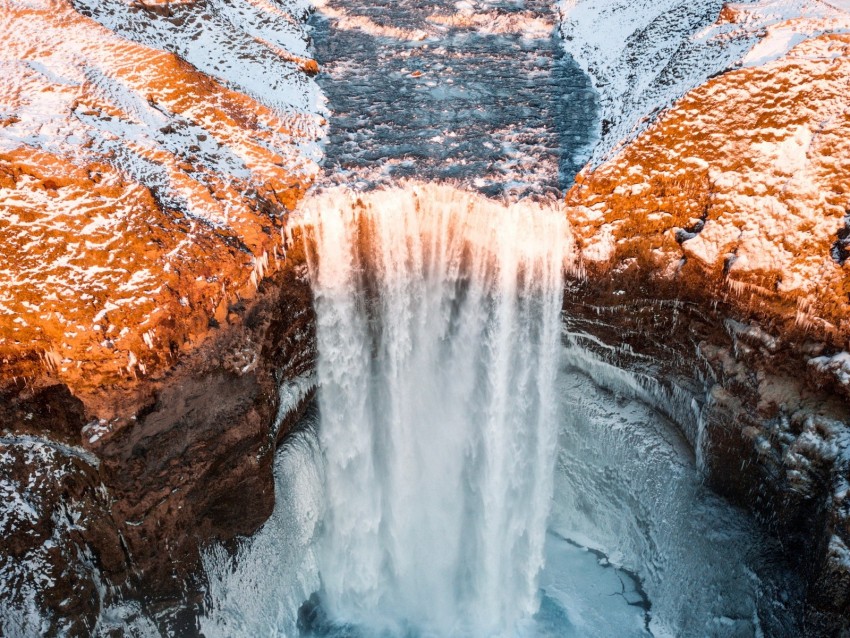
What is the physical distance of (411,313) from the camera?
12.3 metres

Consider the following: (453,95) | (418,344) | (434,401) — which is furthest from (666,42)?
(434,401)

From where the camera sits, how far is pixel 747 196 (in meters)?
10.6

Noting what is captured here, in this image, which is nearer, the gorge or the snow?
the snow

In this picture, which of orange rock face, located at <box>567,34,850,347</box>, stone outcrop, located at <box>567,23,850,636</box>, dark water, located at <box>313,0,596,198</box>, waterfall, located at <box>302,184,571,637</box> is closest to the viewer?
stone outcrop, located at <box>567,23,850,636</box>

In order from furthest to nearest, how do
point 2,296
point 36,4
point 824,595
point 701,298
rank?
1. point 36,4
2. point 701,298
3. point 2,296
4. point 824,595

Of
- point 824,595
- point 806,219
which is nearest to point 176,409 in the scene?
point 824,595

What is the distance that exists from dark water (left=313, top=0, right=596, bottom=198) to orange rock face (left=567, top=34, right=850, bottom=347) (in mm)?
1625

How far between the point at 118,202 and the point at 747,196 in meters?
10.4

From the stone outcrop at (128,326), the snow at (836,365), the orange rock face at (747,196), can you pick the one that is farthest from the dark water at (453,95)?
the snow at (836,365)

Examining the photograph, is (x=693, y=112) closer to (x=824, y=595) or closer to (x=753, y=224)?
(x=753, y=224)

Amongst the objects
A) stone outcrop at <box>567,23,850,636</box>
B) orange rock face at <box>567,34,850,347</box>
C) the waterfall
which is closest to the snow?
stone outcrop at <box>567,23,850,636</box>

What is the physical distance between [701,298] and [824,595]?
470 cm

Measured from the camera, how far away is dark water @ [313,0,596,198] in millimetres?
13406

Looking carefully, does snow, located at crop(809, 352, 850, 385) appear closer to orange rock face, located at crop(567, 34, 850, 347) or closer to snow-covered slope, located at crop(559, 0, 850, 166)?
orange rock face, located at crop(567, 34, 850, 347)
